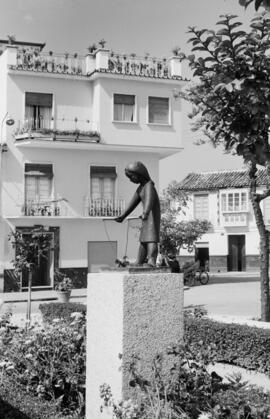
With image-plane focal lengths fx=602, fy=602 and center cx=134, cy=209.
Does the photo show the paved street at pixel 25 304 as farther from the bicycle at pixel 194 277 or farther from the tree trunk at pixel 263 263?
the tree trunk at pixel 263 263

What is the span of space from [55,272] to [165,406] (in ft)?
73.4

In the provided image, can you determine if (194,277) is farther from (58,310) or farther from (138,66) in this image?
(58,310)

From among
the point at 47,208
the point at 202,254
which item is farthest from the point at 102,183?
the point at 202,254

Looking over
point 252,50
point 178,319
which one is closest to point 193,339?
point 178,319

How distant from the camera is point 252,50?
5012 mm

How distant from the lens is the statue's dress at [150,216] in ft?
22.5

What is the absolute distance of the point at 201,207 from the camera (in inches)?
1881

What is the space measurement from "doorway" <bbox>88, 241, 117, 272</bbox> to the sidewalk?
166cm

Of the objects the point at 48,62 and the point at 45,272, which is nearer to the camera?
the point at 48,62

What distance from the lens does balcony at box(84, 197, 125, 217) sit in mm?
27656

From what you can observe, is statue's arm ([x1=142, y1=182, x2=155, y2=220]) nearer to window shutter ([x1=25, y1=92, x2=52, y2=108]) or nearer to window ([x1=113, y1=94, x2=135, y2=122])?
window shutter ([x1=25, y1=92, x2=52, y2=108])

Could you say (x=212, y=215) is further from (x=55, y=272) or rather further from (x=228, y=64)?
(x=228, y=64)

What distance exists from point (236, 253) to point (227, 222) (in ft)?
8.11

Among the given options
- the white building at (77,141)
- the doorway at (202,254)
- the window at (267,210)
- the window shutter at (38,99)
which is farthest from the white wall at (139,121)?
the doorway at (202,254)
